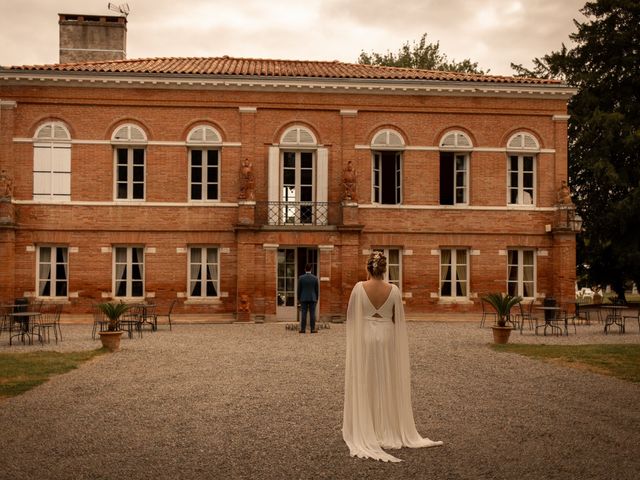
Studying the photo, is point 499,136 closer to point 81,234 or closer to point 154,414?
point 81,234

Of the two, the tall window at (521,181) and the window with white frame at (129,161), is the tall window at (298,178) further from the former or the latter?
the tall window at (521,181)

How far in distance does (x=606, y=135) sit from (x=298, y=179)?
13766mm

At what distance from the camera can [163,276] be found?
24969 mm

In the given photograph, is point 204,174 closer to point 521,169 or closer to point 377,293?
point 521,169

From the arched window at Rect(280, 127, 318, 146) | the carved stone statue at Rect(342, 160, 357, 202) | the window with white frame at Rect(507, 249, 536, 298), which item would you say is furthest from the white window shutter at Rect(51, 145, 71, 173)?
the window with white frame at Rect(507, 249, 536, 298)

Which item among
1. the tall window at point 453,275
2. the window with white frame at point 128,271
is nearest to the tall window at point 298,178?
the tall window at point 453,275

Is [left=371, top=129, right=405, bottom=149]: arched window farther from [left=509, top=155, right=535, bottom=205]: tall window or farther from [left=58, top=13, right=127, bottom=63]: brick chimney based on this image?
[left=58, top=13, right=127, bottom=63]: brick chimney

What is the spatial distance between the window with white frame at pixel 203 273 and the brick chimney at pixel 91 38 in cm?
1020

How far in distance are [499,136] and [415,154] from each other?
10.1 feet

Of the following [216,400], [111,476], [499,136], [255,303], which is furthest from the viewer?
[499,136]

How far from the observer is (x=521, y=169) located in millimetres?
26406

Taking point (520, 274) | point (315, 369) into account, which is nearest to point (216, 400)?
point (315, 369)

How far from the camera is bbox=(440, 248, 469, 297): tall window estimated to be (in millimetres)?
26031

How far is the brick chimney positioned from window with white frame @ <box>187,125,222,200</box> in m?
7.50
